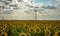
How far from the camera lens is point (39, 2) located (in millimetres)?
2154

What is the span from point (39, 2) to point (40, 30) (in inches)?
16.0

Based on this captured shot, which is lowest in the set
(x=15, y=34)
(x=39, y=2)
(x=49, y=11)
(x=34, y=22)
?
(x=15, y=34)

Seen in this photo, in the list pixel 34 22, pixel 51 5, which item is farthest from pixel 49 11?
pixel 34 22

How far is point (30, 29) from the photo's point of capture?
7.00 ft

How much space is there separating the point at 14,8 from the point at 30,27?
1.19 feet

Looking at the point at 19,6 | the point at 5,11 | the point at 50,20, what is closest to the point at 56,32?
the point at 50,20

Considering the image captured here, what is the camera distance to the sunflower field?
211 cm

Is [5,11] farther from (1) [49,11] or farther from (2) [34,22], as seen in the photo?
(1) [49,11]

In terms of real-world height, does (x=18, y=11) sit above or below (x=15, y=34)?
→ above

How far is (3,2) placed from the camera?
2150 millimetres

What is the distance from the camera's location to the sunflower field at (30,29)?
82.9 inches

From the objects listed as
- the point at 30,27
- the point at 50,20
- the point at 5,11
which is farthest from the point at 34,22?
the point at 5,11

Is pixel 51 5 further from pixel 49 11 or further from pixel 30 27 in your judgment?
pixel 30 27

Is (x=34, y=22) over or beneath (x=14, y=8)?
beneath
